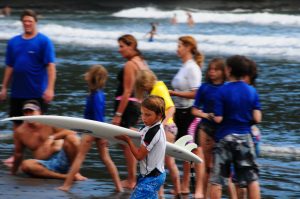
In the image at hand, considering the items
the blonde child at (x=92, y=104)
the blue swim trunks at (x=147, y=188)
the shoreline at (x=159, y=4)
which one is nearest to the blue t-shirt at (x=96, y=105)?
the blonde child at (x=92, y=104)

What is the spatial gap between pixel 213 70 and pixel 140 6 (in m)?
76.0

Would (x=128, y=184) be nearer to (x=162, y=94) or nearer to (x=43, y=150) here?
(x=43, y=150)

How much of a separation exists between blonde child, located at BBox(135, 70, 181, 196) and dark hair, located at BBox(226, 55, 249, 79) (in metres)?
1.04

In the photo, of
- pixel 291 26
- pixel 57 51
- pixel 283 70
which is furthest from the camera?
pixel 291 26

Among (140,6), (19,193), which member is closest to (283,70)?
(19,193)

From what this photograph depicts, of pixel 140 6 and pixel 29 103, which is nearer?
pixel 29 103

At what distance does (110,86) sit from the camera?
18.2 metres

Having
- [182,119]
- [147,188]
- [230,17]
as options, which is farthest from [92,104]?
[230,17]

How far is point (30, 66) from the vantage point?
8820 millimetres

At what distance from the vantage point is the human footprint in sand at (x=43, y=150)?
8594 millimetres

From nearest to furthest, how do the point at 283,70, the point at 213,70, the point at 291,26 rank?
the point at 213,70, the point at 283,70, the point at 291,26

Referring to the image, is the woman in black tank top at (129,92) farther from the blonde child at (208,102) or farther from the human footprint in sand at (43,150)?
the blonde child at (208,102)

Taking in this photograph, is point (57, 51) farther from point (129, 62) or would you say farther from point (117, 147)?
point (129, 62)

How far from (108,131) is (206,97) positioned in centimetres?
114
